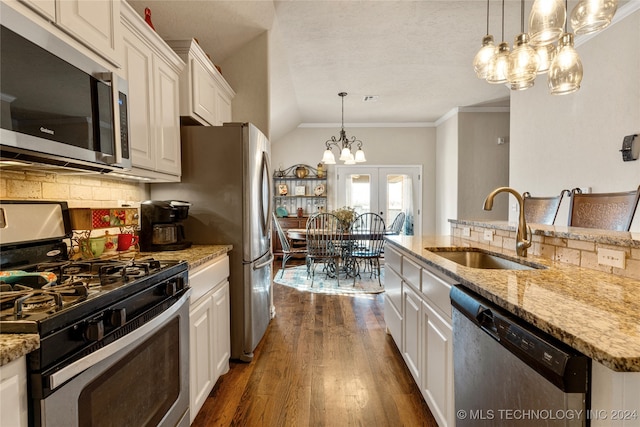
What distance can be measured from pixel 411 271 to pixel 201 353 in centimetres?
127

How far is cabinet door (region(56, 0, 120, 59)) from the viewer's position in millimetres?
1102

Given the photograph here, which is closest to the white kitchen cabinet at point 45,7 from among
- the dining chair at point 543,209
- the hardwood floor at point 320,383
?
the hardwood floor at point 320,383

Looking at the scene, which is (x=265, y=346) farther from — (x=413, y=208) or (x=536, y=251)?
(x=413, y=208)

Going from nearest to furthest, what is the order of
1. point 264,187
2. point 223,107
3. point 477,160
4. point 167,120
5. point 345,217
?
Answer: point 167,120 < point 264,187 < point 223,107 < point 345,217 < point 477,160

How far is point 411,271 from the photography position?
1.85m

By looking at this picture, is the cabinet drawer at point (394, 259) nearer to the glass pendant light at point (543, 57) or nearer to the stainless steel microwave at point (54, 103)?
the glass pendant light at point (543, 57)

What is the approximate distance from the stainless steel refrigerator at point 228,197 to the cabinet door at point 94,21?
32.5 inches

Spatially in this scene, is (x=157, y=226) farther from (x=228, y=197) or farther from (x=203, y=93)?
(x=203, y=93)

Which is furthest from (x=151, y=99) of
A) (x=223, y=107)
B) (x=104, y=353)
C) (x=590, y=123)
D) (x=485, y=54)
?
(x=590, y=123)

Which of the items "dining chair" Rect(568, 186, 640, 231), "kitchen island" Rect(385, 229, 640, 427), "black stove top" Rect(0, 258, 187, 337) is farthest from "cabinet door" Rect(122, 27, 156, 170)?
"dining chair" Rect(568, 186, 640, 231)

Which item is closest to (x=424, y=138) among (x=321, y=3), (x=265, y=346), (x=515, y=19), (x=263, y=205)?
(x=515, y=19)

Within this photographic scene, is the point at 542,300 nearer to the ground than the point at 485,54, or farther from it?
nearer to the ground

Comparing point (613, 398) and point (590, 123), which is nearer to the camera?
point (613, 398)

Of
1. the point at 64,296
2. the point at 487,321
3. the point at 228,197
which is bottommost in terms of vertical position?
the point at 487,321
